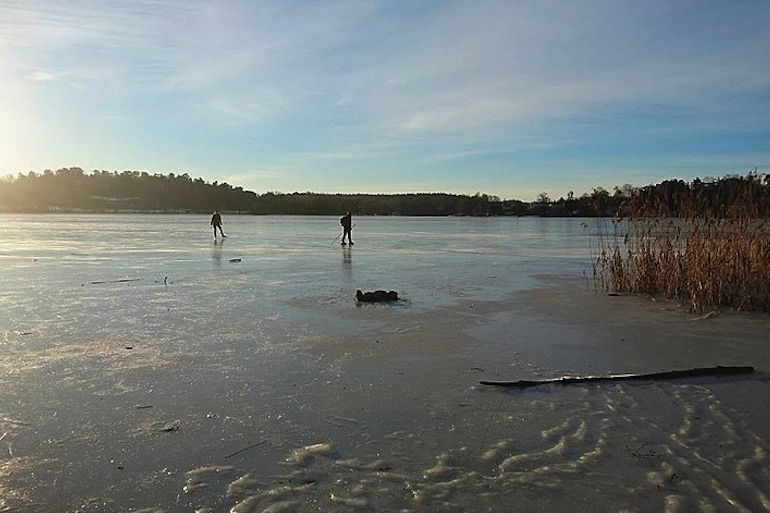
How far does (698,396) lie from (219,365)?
163 inches

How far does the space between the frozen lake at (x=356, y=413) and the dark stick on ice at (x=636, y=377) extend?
190mm

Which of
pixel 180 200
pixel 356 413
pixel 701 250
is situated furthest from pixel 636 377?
pixel 180 200

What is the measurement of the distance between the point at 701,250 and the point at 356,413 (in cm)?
782

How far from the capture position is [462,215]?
138875 millimetres

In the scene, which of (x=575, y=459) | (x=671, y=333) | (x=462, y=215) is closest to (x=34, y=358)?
(x=575, y=459)

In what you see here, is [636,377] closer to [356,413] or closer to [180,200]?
[356,413]

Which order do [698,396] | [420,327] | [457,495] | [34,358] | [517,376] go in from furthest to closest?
[420,327]
[34,358]
[517,376]
[698,396]
[457,495]

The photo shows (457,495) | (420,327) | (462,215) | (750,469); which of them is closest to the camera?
(457,495)

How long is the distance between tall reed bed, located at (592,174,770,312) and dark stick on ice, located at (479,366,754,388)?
4043 millimetres

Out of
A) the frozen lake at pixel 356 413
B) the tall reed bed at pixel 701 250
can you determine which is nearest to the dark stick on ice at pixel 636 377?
the frozen lake at pixel 356 413

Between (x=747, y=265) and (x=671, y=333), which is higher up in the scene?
(x=747, y=265)

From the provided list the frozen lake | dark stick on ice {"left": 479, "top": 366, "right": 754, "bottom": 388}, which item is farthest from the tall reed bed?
dark stick on ice {"left": 479, "top": 366, "right": 754, "bottom": 388}

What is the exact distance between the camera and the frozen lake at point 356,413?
10.8 feet

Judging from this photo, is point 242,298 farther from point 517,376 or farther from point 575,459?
point 575,459
